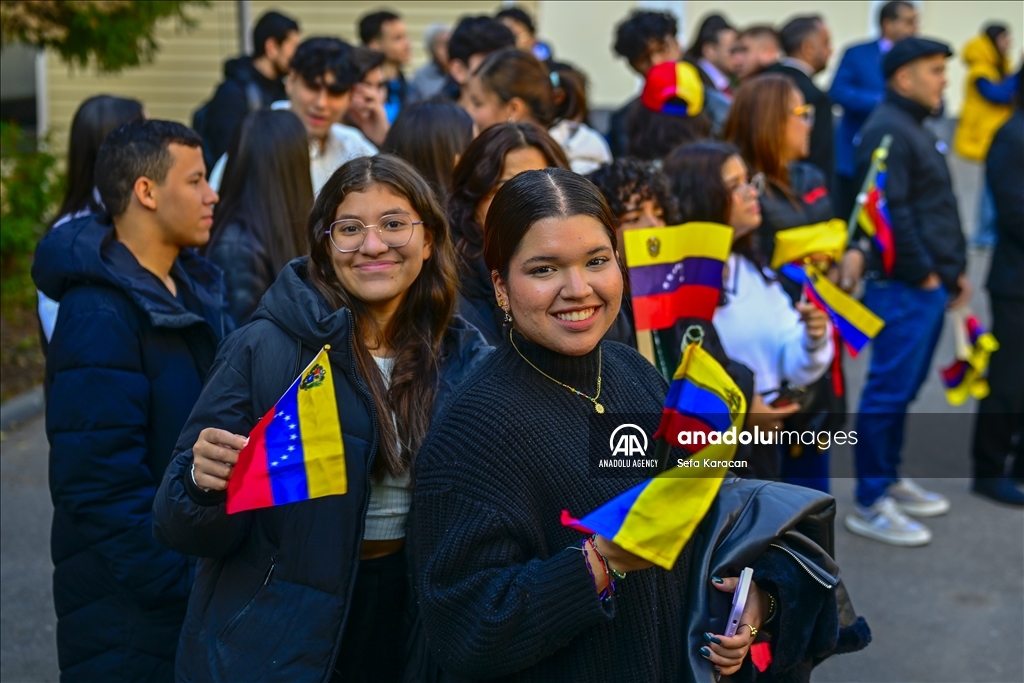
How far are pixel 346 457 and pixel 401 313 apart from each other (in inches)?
20.8

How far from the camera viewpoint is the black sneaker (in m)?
6.52

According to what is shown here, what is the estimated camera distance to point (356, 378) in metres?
2.69

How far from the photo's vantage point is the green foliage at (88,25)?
24.1 feet

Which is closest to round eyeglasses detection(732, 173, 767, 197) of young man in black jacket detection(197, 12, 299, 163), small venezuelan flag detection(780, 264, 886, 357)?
small venezuelan flag detection(780, 264, 886, 357)

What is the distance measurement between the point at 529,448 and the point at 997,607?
157 inches

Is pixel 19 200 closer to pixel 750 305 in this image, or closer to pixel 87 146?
pixel 87 146

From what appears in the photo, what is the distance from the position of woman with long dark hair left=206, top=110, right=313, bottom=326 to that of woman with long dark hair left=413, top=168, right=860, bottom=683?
1.99 metres

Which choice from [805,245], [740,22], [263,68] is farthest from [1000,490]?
[740,22]

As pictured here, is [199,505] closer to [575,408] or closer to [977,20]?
[575,408]

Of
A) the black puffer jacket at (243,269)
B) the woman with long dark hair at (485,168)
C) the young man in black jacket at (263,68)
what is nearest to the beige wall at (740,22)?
the young man in black jacket at (263,68)

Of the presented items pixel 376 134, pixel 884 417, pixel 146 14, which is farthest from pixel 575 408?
pixel 146 14

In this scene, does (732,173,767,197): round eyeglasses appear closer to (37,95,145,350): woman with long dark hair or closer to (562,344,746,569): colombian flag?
(37,95,145,350): woman with long dark hair

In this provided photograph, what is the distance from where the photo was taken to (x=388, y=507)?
2.80m

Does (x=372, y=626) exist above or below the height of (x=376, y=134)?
below
